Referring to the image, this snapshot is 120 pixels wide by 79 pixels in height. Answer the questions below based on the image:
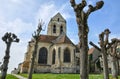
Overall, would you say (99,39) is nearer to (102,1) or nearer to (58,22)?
(102,1)

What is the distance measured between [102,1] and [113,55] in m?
11.9

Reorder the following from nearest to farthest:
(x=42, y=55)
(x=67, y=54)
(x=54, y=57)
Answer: (x=67, y=54) < (x=54, y=57) < (x=42, y=55)

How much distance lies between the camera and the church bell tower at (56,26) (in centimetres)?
7038

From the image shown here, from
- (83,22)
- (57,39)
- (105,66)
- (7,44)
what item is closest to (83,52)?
(83,22)

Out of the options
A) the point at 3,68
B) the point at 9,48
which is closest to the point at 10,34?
the point at 9,48

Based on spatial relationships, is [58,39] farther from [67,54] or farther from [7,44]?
[7,44]

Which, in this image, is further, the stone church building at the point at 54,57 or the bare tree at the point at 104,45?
the stone church building at the point at 54,57

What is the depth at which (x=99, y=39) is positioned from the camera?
2191 centimetres

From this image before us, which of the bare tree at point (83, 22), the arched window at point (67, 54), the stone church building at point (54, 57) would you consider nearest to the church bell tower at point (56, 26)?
Answer: the stone church building at point (54, 57)

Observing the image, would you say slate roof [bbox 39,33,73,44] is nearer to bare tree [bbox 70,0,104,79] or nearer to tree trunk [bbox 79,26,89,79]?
bare tree [bbox 70,0,104,79]

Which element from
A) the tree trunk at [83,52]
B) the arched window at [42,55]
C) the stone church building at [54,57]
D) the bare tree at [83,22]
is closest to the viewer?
the tree trunk at [83,52]

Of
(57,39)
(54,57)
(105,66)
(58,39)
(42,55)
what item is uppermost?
(57,39)

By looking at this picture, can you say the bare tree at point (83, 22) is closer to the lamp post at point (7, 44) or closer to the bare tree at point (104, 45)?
the bare tree at point (104, 45)

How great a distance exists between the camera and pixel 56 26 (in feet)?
234
